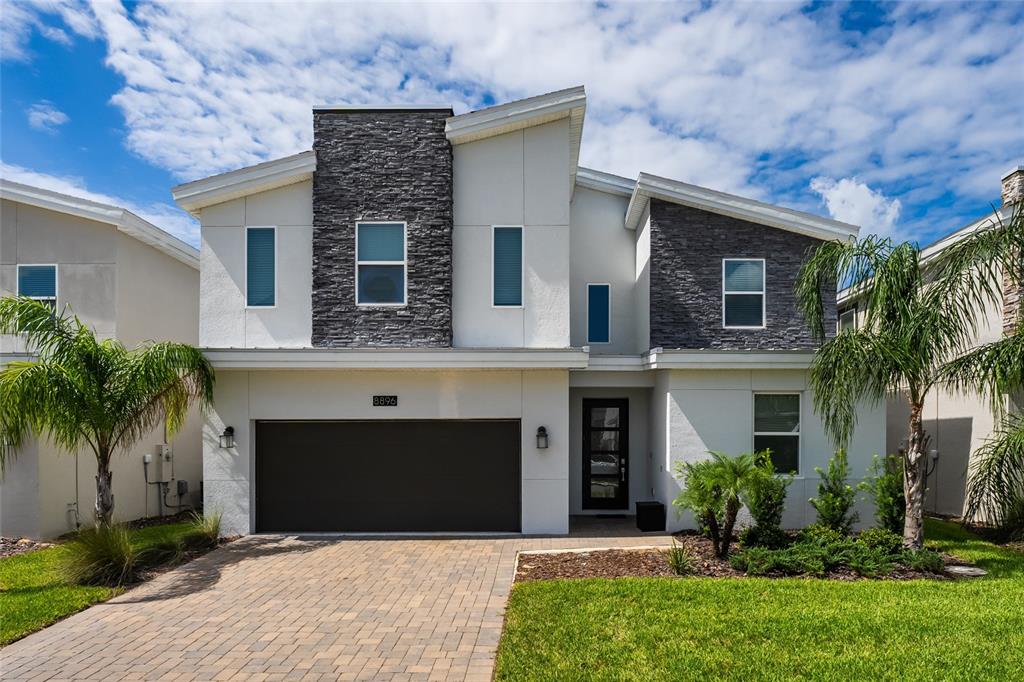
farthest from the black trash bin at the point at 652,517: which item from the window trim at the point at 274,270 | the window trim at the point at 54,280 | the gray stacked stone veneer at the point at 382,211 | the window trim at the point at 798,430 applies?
the window trim at the point at 54,280

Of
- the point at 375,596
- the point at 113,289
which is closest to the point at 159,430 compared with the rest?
the point at 113,289

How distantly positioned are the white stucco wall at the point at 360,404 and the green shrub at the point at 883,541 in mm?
4967

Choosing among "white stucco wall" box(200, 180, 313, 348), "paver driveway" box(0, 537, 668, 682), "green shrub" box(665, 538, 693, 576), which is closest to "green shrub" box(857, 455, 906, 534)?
"green shrub" box(665, 538, 693, 576)

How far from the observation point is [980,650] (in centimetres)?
593

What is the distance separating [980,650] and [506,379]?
7.67 metres

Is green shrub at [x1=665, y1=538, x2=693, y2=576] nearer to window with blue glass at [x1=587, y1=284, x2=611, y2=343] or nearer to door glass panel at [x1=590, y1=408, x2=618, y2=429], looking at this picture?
door glass panel at [x1=590, y1=408, x2=618, y2=429]

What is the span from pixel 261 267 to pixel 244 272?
1.05 ft

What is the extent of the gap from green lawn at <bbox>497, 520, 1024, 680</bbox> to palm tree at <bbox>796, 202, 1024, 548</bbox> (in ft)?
7.13

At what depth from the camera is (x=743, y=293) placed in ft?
40.3

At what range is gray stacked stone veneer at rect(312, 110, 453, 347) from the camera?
37.8 ft

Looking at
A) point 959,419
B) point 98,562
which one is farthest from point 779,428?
point 98,562

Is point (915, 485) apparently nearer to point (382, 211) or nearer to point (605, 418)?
point (605, 418)

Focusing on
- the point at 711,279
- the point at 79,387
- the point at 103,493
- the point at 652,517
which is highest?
the point at 711,279

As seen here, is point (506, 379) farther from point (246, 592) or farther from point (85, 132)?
point (85, 132)
